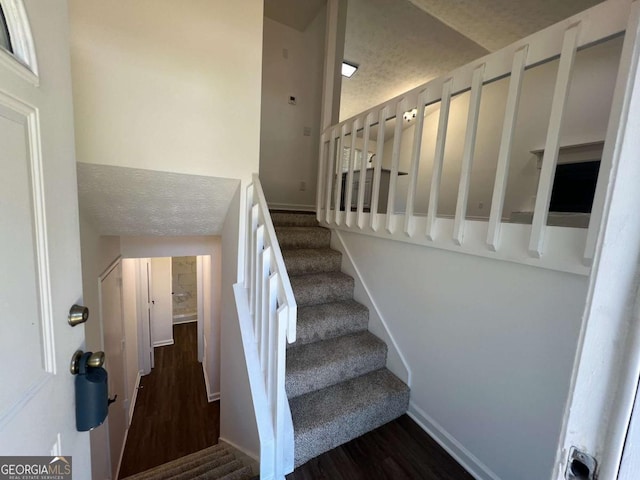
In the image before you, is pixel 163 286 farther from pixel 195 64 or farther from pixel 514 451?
pixel 514 451

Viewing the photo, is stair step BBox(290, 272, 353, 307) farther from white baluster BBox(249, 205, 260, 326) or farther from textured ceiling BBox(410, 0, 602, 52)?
textured ceiling BBox(410, 0, 602, 52)

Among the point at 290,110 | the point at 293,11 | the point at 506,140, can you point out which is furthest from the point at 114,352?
the point at 293,11

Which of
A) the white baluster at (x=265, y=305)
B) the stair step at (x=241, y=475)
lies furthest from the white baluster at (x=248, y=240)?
the stair step at (x=241, y=475)

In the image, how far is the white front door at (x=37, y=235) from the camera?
551 millimetres

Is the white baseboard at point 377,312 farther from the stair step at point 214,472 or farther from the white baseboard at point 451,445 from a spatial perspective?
the stair step at point 214,472

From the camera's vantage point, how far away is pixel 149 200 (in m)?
1.79

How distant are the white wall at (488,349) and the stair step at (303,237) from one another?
3.03ft

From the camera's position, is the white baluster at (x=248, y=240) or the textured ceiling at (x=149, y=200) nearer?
the textured ceiling at (x=149, y=200)

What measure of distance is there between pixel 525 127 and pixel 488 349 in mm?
3607

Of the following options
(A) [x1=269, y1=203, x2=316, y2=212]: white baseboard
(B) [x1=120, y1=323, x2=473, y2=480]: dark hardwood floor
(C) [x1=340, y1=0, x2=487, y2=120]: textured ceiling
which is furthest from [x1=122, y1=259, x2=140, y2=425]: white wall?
(C) [x1=340, y1=0, x2=487, y2=120]: textured ceiling

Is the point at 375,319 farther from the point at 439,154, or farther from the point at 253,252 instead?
the point at 439,154

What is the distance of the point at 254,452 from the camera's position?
4.98ft

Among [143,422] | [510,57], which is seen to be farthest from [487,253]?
[143,422]

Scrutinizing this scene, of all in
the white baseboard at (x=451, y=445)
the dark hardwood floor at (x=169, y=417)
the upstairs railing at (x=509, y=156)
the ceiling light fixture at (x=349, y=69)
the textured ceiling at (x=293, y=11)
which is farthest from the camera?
the ceiling light fixture at (x=349, y=69)
